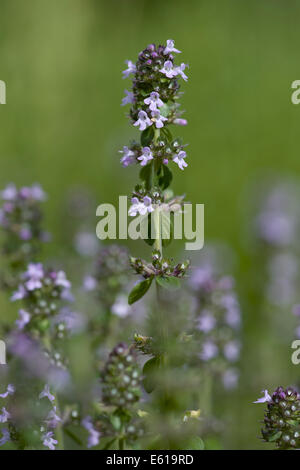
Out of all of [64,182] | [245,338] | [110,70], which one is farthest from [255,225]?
[110,70]

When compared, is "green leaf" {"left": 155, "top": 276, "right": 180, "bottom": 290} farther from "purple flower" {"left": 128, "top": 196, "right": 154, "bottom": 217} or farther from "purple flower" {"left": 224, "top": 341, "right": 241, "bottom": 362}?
"purple flower" {"left": 224, "top": 341, "right": 241, "bottom": 362}

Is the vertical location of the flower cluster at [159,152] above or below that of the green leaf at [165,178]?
above

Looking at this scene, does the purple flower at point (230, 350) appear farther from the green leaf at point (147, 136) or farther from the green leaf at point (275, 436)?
the green leaf at point (147, 136)

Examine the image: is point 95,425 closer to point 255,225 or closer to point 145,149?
point 145,149

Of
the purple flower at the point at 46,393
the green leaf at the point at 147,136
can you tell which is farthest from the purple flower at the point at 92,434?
the green leaf at the point at 147,136

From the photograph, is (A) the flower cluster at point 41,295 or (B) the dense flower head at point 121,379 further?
(A) the flower cluster at point 41,295

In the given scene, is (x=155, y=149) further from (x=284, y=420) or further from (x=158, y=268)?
(x=284, y=420)
